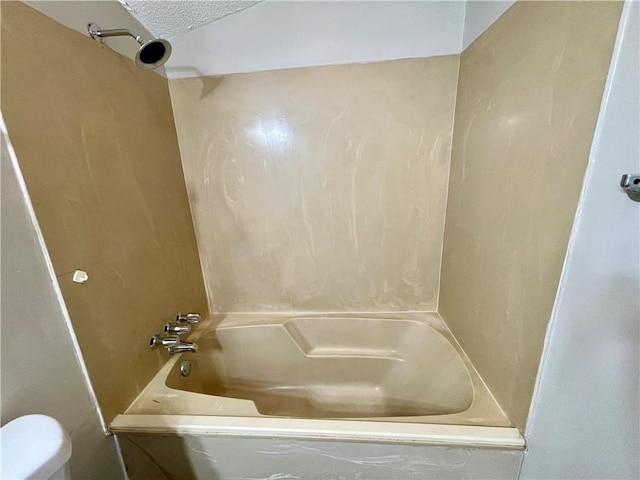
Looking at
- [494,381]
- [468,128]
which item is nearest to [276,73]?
[468,128]

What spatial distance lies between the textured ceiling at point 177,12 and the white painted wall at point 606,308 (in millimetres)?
1279

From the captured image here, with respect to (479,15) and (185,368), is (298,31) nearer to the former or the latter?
(479,15)

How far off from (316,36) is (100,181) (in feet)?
3.47

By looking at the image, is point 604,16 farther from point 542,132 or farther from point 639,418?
point 639,418

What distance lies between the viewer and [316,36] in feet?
4.01

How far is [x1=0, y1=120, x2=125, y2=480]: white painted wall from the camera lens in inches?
24.6

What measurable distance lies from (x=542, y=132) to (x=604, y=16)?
0.73ft

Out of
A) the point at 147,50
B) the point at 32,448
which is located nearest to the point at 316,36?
the point at 147,50

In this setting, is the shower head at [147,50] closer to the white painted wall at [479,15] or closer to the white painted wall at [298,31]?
the white painted wall at [298,31]

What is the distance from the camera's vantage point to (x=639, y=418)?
455mm

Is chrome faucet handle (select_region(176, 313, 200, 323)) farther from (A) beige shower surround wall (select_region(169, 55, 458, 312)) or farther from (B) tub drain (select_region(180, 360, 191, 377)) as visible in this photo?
(A) beige shower surround wall (select_region(169, 55, 458, 312))

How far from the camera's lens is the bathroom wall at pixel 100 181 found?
695 mm

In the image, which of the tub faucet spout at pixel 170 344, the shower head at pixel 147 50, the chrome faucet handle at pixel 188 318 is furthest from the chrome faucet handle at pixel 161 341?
the shower head at pixel 147 50

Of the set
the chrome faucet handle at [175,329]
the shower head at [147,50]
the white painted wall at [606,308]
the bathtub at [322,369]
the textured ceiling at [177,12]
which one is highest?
the textured ceiling at [177,12]
